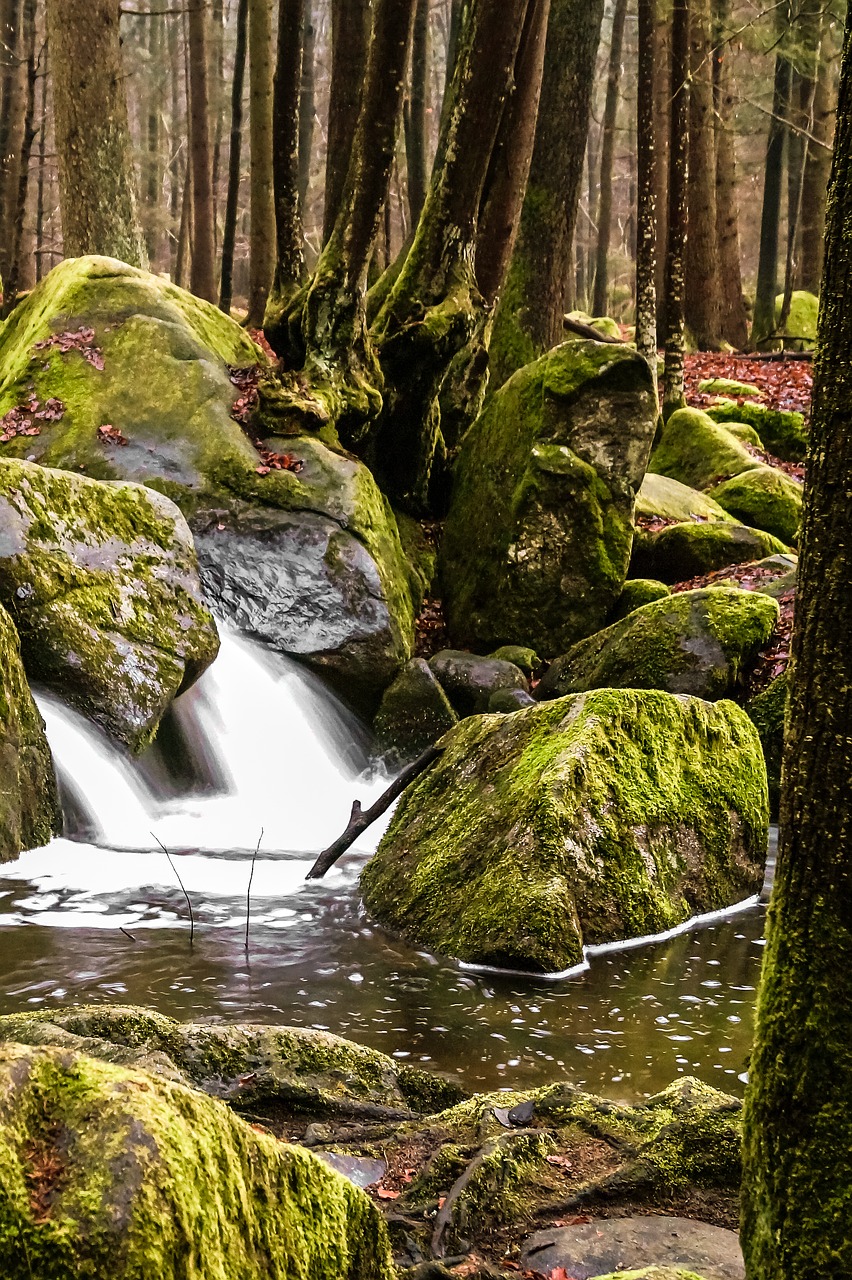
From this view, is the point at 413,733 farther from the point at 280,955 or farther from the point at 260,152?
the point at 260,152

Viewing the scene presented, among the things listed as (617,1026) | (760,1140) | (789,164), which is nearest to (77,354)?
(617,1026)

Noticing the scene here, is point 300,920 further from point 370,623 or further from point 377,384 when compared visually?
point 377,384

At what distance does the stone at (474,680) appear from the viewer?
33.5 ft

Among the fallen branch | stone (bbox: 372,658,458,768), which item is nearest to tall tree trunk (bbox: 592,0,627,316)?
stone (bbox: 372,658,458,768)

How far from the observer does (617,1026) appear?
16.3ft

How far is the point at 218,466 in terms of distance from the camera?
36.1 ft

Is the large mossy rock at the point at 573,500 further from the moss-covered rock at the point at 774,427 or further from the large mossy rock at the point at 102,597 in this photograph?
the moss-covered rock at the point at 774,427

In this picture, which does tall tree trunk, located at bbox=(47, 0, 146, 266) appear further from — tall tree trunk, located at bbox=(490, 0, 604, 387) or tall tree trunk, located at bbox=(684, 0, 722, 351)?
tall tree trunk, located at bbox=(684, 0, 722, 351)

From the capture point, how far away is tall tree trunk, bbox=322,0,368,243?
1463 centimetres

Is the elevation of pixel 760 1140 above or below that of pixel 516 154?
below

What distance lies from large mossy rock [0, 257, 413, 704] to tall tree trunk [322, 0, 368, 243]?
3.99 m

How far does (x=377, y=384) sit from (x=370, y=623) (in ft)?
11.0

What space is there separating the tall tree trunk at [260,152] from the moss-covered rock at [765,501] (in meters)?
7.42

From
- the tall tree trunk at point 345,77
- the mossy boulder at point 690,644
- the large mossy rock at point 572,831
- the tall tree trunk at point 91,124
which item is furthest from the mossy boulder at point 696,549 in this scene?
the tall tree trunk at point 91,124
